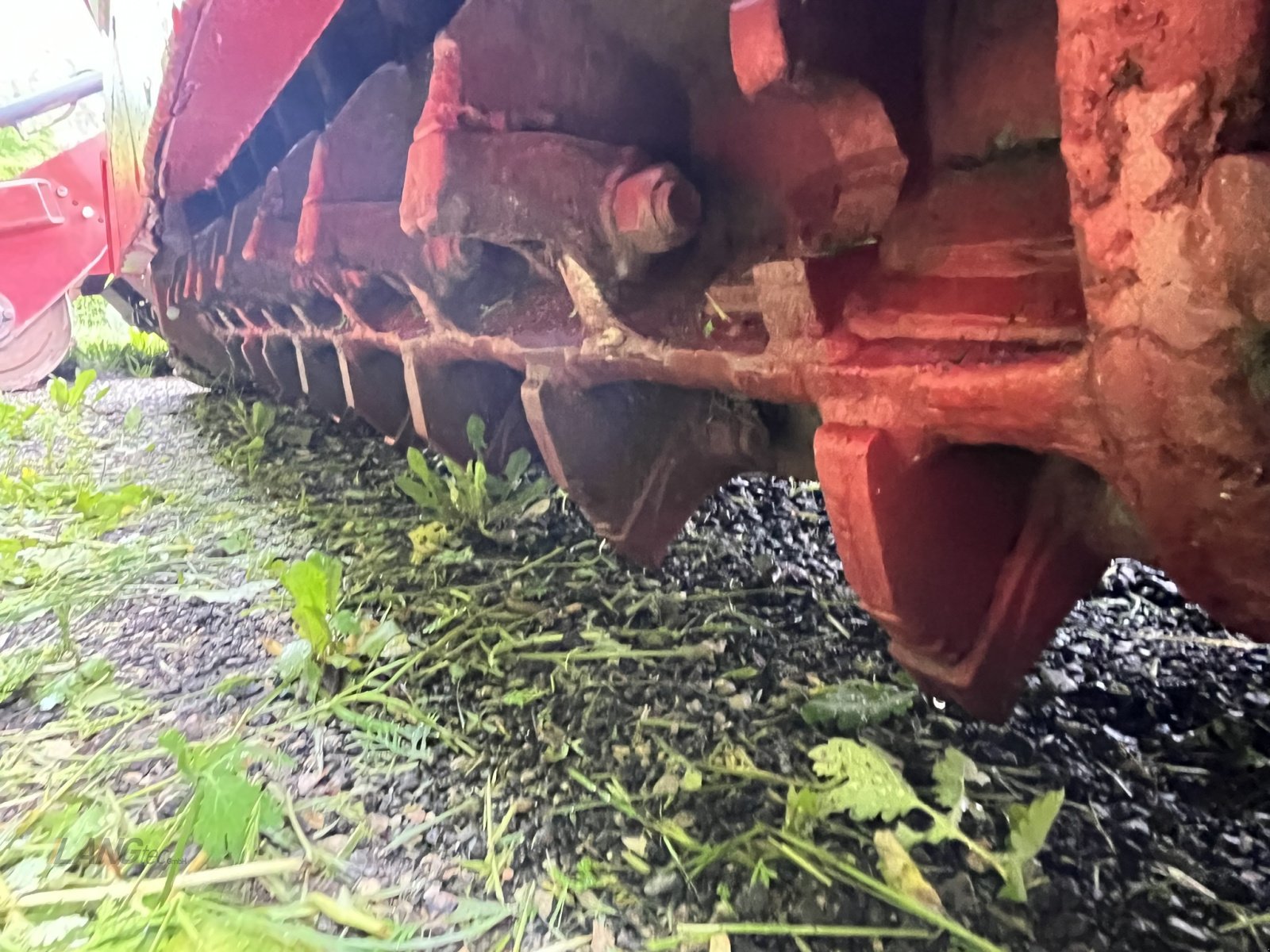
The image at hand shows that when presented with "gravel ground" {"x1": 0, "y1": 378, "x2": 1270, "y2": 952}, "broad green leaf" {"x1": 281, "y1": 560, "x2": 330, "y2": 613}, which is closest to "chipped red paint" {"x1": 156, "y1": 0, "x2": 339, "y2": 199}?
"broad green leaf" {"x1": 281, "y1": 560, "x2": 330, "y2": 613}

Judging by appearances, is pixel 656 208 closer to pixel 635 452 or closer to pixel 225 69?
pixel 635 452

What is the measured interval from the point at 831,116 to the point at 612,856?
75 cm

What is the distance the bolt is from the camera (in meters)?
1.00

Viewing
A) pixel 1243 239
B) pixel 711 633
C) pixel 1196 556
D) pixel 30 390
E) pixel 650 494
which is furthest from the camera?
pixel 30 390

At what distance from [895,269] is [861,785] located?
50 cm

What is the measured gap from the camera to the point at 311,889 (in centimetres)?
87

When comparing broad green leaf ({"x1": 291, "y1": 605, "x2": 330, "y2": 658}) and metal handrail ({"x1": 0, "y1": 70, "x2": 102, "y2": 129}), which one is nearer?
broad green leaf ({"x1": 291, "y1": 605, "x2": 330, "y2": 658})

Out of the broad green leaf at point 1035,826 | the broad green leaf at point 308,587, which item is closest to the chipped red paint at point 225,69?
the broad green leaf at point 308,587

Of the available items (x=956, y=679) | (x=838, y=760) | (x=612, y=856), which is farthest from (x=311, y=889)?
(x=956, y=679)

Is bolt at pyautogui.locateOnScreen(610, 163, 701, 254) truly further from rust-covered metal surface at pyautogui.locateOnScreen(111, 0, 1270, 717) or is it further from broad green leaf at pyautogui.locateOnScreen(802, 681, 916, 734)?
broad green leaf at pyautogui.locateOnScreen(802, 681, 916, 734)

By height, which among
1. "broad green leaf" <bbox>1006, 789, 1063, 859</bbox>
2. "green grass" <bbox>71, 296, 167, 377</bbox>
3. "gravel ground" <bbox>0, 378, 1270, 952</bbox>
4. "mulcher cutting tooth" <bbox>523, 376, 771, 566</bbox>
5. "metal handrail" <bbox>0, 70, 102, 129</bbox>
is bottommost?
"green grass" <bbox>71, 296, 167, 377</bbox>

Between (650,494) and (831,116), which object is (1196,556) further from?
(650,494)

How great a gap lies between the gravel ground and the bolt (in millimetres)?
565

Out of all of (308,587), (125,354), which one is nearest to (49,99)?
(125,354)
